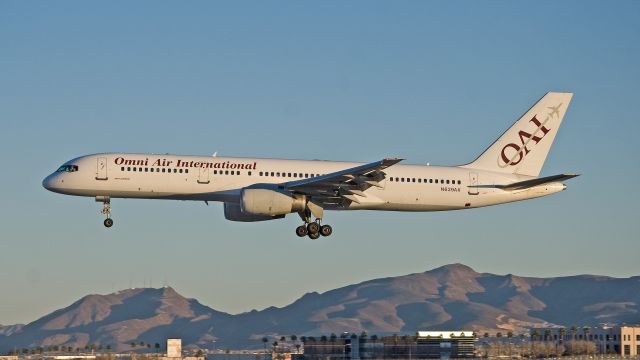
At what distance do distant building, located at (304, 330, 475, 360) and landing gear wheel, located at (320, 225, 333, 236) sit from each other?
179ft

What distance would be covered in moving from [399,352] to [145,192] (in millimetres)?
63960

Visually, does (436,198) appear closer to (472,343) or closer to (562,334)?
(472,343)

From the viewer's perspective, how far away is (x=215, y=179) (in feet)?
228

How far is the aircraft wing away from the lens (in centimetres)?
6712

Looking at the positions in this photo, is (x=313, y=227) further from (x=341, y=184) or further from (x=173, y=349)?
(x=173, y=349)

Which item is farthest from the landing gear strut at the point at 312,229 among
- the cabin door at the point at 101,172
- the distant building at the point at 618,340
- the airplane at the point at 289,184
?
the distant building at the point at 618,340

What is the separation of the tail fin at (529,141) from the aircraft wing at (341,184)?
9434mm

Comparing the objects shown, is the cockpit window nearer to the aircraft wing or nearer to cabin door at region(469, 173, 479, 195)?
the aircraft wing

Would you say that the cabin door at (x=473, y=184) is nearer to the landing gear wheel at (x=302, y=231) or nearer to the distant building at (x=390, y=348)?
the landing gear wheel at (x=302, y=231)

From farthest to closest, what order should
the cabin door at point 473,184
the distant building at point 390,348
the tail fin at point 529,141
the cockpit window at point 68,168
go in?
the distant building at point 390,348
the tail fin at point 529,141
the cabin door at point 473,184
the cockpit window at point 68,168

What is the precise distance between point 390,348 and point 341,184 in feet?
203

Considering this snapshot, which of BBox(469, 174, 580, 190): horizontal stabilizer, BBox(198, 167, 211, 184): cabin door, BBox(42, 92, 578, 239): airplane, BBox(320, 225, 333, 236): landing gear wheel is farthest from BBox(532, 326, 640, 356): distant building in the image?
BBox(198, 167, 211, 184): cabin door

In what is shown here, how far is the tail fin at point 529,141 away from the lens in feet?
253

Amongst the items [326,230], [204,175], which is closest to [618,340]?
[326,230]
